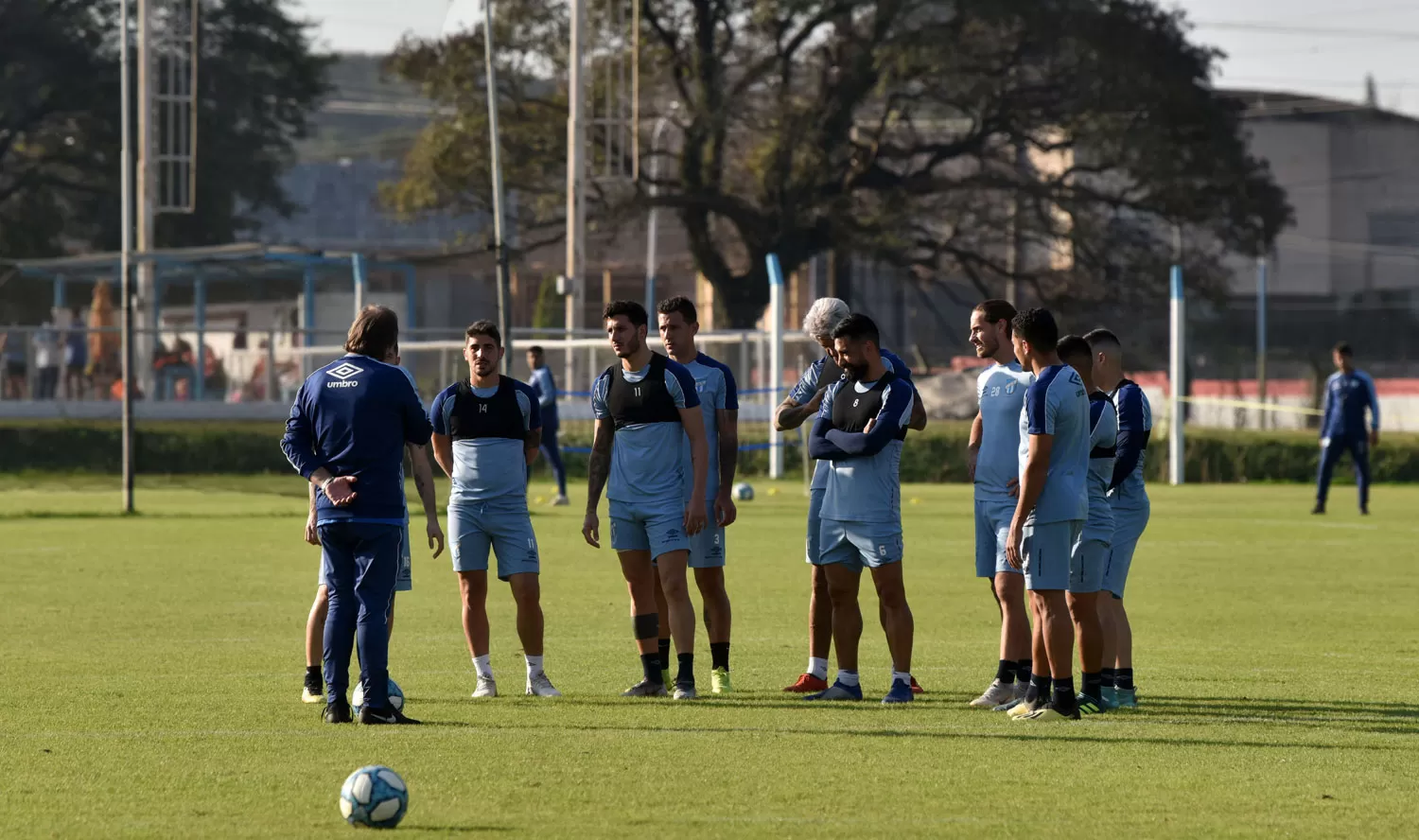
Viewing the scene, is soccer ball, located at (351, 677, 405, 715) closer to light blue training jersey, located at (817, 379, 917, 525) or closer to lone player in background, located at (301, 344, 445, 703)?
lone player in background, located at (301, 344, 445, 703)

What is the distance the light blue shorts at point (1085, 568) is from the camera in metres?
9.09

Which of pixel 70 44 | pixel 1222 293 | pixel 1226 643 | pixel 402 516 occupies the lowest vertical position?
pixel 1226 643

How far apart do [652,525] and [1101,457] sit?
223 cm

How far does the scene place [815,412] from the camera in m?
10.2

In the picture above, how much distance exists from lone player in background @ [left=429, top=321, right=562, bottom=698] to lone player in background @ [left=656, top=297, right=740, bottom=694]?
742 mm

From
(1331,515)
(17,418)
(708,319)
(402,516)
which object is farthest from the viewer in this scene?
(708,319)

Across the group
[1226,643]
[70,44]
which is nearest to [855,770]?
[1226,643]

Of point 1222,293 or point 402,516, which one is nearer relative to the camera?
point 402,516

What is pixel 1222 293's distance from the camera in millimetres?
46594

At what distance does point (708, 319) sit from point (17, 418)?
27.6m

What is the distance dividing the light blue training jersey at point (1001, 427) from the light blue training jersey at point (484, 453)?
2.21m

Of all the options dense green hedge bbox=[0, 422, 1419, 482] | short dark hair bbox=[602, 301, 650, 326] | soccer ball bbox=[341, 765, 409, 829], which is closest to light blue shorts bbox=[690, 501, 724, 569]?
short dark hair bbox=[602, 301, 650, 326]

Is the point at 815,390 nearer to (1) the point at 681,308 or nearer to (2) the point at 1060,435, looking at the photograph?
(1) the point at 681,308

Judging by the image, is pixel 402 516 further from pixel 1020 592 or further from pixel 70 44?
pixel 70 44
